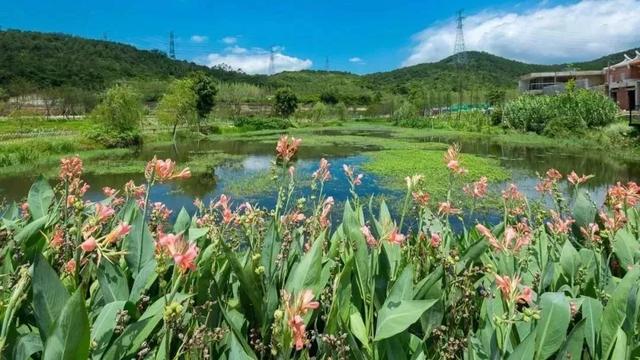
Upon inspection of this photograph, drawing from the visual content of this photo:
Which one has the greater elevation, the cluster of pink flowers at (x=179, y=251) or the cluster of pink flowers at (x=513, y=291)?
the cluster of pink flowers at (x=179, y=251)

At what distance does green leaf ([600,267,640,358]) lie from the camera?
1.26 m

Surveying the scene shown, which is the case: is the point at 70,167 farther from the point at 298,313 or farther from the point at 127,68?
the point at 127,68

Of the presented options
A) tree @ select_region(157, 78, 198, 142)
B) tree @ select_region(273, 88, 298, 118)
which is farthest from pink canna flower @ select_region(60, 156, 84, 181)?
tree @ select_region(273, 88, 298, 118)

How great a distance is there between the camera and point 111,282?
4.07 feet

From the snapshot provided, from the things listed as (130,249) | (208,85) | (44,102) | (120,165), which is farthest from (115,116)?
(44,102)

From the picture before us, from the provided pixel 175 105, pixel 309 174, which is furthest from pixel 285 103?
pixel 309 174

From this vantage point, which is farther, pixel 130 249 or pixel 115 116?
pixel 115 116

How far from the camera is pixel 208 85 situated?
134ft

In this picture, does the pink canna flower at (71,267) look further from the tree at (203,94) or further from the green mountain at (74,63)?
the green mountain at (74,63)

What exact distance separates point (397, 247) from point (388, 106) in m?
64.0

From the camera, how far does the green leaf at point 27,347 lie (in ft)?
3.16

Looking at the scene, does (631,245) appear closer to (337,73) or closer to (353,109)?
(353,109)

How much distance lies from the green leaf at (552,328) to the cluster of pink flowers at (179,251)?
34.7 inches

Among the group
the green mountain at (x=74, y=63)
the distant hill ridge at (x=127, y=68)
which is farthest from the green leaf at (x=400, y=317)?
the distant hill ridge at (x=127, y=68)
